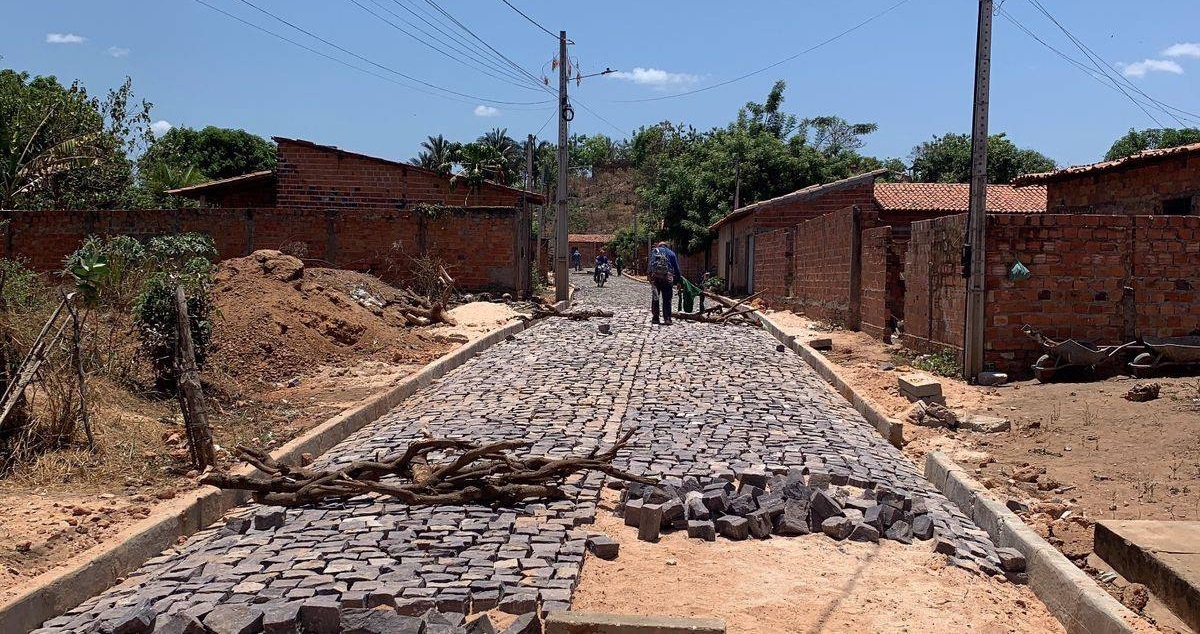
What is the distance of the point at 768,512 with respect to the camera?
5.79m

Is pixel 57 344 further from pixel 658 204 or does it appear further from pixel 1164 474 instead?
pixel 658 204

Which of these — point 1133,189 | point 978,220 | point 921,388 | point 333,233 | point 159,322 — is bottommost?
point 921,388

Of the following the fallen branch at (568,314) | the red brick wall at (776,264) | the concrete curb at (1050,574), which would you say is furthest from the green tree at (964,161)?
the concrete curb at (1050,574)

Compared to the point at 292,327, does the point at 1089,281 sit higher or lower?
higher

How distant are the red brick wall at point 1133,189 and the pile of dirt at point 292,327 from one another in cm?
1334

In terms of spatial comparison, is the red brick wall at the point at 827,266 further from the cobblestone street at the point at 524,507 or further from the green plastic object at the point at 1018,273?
the green plastic object at the point at 1018,273

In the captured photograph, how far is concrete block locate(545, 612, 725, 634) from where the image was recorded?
395 centimetres

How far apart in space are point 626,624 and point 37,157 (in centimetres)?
2797

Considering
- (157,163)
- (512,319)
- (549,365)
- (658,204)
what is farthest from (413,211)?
(658,204)

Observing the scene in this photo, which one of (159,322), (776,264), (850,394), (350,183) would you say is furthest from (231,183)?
(850,394)

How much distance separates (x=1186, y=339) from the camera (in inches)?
446

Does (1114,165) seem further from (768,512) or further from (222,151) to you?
(222,151)

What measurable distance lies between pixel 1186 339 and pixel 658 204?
1622 inches

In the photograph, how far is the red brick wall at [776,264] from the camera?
26.0 meters
